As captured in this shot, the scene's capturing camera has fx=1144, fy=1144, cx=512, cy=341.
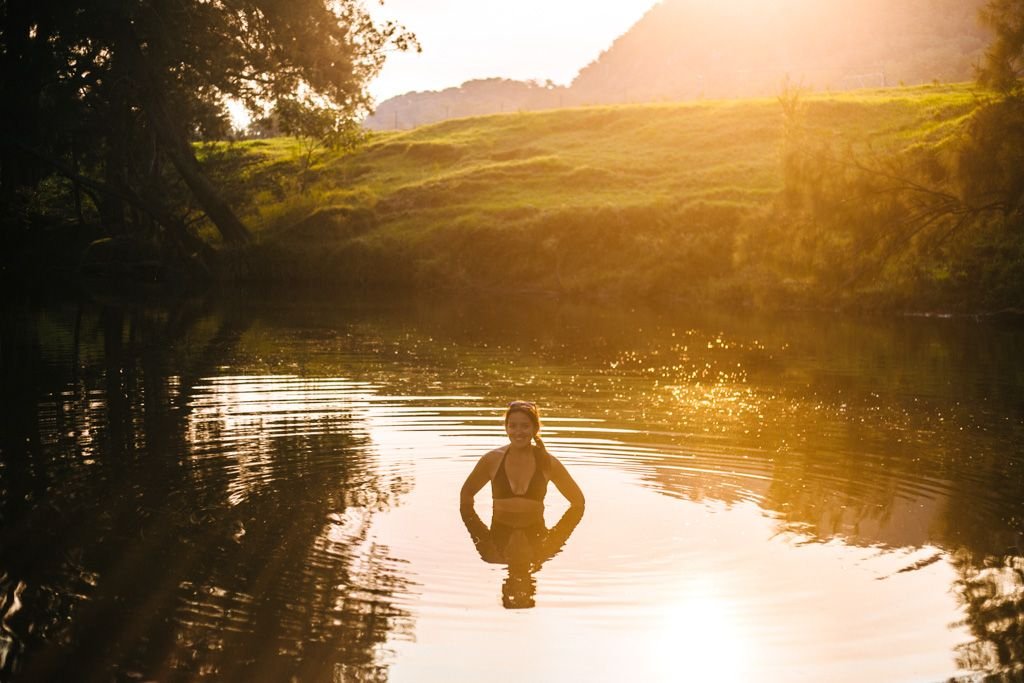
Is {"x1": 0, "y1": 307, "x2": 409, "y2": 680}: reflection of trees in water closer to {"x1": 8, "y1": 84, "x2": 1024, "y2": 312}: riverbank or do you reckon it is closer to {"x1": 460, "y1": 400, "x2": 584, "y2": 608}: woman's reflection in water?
{"x1": 460, "y1": 400, "x2": 584, "y2": 608}: woman's reflection in water

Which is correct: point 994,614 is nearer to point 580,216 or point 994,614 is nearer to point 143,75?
point 143,75

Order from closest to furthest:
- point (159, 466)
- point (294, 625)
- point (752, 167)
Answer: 1. point (294, 625)
2. point (159, 466)
3. point (752, 167)

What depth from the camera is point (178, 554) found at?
1117cm

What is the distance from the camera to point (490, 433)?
18.6 m

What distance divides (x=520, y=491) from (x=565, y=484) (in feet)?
1.80

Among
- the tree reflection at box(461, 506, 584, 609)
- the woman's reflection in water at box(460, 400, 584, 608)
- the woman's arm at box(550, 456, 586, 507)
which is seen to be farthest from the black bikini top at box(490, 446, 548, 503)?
the tree reflection at box(461, 506, 584, 609)

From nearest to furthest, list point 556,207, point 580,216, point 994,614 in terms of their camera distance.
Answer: point 994,614 < point 580,216 < point 556,207

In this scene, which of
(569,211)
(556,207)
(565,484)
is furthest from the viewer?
(556,207)

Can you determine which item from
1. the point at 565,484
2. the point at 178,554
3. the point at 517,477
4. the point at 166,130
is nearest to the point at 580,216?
the point at 166,130

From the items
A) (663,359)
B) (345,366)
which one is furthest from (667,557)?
(663,359)

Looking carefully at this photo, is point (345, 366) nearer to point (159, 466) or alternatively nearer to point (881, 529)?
point (159, 466)

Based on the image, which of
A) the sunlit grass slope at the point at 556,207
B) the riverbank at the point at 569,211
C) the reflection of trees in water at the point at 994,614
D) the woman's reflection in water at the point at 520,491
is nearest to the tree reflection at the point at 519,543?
the woman's reflection in water at the point at 520,491

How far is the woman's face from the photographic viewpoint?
12.5 m

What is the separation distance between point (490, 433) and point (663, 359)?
14.0m
